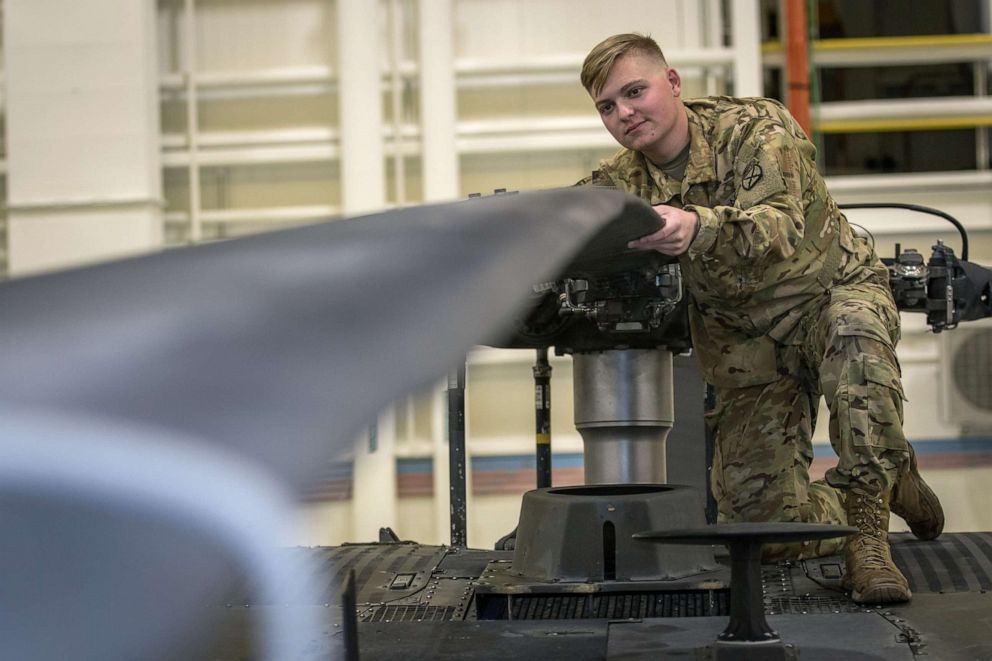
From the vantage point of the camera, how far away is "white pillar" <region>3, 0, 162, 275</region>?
459cm

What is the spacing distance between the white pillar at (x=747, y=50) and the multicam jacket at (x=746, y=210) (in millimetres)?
A: 2417

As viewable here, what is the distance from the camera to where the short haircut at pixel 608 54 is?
1929 millimetres

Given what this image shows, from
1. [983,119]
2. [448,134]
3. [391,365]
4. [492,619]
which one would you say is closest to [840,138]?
[983,119]

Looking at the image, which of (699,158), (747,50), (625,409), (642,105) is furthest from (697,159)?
(747,50)

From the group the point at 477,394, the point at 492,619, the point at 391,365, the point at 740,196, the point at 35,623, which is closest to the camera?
the point at 35,623

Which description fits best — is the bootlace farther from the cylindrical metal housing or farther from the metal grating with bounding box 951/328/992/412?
the metal grating with bounding box 951/328/992/412

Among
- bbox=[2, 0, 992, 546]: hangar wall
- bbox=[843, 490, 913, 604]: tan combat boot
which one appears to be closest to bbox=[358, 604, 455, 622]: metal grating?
bbox=[843, 490, 913, 604]: tan combat boot

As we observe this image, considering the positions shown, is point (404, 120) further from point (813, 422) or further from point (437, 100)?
point (813, 422)

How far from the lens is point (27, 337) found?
33 cm

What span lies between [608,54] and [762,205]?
1.16 ft

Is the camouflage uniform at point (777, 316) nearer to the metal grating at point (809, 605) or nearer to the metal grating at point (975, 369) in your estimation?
the metal grating at point (809, 605)

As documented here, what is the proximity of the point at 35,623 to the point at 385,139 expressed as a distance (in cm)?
441

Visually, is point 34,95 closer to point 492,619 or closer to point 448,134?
point 448,134

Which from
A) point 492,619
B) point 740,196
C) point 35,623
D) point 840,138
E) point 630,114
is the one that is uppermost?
point 840,138
